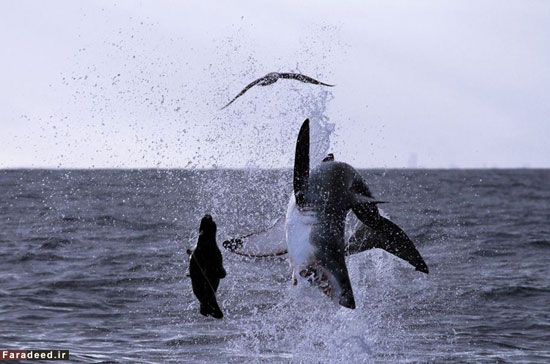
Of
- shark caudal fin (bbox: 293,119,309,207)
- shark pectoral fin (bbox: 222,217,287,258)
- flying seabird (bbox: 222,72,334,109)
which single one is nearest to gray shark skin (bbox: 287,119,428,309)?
shark caudal fin (bbox: 293,119,309,207)

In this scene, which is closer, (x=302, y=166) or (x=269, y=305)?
(x=302, y=166)

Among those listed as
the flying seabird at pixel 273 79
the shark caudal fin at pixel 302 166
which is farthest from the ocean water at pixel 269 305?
the flying seabird at pixel 273 79

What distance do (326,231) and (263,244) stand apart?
0.88m

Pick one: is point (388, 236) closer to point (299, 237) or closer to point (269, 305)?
point (299, 237)

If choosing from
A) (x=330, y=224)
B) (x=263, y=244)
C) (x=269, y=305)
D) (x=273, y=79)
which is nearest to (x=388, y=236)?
(x=330, y=224)

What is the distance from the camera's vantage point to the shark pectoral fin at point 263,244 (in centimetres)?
1027

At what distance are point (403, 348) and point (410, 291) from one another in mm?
5211

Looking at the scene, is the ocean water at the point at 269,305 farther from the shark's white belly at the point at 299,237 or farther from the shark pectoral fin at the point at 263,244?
the shark pectoral fin at the point at 263,244

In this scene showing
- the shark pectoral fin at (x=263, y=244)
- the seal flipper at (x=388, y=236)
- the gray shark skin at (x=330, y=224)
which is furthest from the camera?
the shark pectoral fin at (x=263, y=244)

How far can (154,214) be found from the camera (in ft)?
152

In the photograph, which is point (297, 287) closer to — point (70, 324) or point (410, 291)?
point (70, 324)

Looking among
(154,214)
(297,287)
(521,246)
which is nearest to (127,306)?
(297,287)

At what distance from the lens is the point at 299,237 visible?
9789 millimetres

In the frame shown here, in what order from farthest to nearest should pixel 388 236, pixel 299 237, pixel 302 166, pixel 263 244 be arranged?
pixel 263 244 < pixel 388 236 < pixel 302 166 < pixel 299 237
